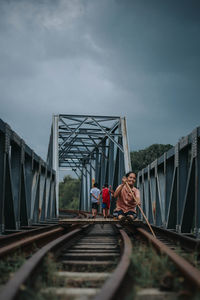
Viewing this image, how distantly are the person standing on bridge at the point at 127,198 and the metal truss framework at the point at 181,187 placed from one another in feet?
3.44

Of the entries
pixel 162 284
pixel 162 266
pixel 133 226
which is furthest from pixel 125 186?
pixel 162 284

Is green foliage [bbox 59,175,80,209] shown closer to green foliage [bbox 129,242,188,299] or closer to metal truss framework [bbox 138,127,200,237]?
metal truss framework [bbox 138,127,200,237]

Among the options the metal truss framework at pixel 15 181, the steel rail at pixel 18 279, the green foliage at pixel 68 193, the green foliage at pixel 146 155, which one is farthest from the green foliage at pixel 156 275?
the green foliage at pixel 68 193

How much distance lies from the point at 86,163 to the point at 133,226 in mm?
35813

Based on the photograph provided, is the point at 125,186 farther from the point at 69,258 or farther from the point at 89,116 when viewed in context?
the point at 89,116

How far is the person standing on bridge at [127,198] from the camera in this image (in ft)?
24.6

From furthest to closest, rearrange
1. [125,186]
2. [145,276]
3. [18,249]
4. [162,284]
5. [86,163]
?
[86,163] → [125,186] → [18,249] → [145,276] → [162,284]

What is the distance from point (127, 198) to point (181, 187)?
1.71 meters

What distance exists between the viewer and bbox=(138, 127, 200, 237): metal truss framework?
23.9 feet

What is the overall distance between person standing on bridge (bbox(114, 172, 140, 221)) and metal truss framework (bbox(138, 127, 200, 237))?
1.05 metres

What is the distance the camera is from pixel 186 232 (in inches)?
326

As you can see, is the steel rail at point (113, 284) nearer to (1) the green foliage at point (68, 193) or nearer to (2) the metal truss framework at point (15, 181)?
(2) the metal truss framework at point (15, 181)

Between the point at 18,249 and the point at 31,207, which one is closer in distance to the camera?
the point at 18,249

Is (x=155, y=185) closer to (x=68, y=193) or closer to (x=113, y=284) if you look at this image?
(x=113, y=284)
